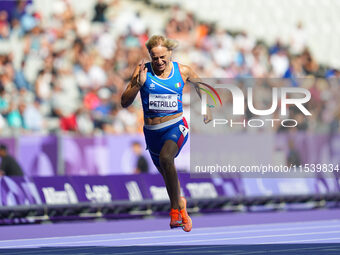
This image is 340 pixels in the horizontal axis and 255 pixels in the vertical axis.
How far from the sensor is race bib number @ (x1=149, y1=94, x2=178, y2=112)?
30.5 ft

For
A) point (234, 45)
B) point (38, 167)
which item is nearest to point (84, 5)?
point (234, 45)

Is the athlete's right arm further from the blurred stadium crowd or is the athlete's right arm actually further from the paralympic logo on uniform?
the paralympic logo on uniform

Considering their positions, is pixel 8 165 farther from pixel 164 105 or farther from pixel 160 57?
pixel 160 57

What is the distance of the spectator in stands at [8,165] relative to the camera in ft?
55.9

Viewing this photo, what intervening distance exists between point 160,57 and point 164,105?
0.53m

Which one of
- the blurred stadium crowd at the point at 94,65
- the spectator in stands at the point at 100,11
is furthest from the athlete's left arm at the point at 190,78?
the spectator in stands at the point at 100,11

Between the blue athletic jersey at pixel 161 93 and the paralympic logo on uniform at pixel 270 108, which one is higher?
the blue athletic jersey at pixel 161 93

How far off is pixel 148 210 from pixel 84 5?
316 inches

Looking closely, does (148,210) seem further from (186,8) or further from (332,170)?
(186,8)

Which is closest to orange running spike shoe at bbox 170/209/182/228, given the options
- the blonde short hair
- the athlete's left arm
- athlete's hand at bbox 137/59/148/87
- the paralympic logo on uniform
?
the athlete's left arm

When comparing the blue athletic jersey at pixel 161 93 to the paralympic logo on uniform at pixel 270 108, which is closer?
the blue athletic jersey at pixel 161 93

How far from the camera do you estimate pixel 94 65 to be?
22141mm

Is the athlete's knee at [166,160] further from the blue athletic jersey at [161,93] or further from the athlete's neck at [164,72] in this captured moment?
the athlete's neck at [164,72]

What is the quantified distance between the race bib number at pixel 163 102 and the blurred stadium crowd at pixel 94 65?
8.72 m
